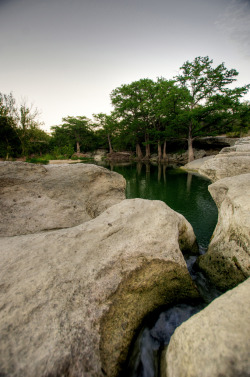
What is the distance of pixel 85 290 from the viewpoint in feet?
5.76

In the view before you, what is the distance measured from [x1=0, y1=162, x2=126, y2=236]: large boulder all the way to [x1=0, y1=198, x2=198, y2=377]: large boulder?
110cm

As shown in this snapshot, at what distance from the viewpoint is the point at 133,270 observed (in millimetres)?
2143

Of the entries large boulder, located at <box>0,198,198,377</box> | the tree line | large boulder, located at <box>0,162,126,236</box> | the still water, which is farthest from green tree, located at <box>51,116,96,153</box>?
large boulder, located at <box>0,198,198,377</box>

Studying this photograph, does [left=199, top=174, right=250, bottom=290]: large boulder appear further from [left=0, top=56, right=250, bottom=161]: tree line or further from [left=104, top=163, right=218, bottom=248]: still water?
[left=0, top=56, right=250, bottom=161]: tree line

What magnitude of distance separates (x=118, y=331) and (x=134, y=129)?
37.1m

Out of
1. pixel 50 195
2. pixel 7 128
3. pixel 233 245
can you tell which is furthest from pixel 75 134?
pixel 233 245

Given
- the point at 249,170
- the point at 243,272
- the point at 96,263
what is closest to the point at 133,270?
the point at 96,263

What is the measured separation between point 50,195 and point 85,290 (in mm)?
2903

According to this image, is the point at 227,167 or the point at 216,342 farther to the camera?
the point at 227,167

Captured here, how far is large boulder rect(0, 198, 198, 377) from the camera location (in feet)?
4.20

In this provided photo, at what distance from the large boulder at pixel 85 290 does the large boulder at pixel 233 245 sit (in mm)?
738

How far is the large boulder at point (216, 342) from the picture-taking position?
102cm

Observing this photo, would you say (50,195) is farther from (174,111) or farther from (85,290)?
(174,111)

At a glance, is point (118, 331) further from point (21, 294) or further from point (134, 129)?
point (134, 129)
